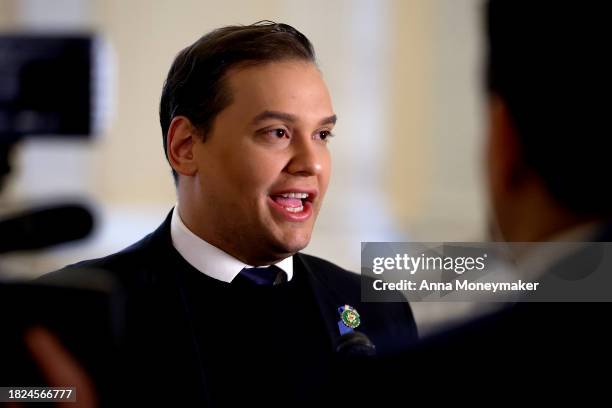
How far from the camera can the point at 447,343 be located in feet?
2.28

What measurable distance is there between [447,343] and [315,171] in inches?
11.3

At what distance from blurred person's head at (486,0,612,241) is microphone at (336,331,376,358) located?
0.76 feet

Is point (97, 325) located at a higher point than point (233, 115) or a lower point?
lower

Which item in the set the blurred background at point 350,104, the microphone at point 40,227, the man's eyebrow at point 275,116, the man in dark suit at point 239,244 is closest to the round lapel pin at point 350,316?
the man in dark suit at point 239,244

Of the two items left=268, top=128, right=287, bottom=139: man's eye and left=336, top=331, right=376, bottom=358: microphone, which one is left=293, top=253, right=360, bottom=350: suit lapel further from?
left=268, top=128, right=287, bottom=139: man's eye

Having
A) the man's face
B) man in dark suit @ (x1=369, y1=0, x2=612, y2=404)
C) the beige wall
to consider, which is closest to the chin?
the man's face

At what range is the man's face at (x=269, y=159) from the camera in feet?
2.96

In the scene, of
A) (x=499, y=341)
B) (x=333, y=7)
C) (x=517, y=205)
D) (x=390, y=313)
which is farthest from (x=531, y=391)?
(x=333, y=7)

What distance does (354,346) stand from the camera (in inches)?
34.1

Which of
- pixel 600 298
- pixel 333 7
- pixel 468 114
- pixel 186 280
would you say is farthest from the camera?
pixel 333 7

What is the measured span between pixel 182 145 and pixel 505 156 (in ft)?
1.26

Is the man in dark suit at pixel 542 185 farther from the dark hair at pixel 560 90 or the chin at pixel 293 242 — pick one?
the chin at pixel 293 242

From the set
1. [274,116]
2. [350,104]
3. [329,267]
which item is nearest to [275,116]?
[274,116]

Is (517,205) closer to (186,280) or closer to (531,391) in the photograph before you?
(531,391)
